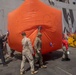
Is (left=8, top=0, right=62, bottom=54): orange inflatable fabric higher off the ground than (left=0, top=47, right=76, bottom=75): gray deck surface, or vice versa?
(left=8, top=0, right=62, bottom=54): orange inflatable fabric

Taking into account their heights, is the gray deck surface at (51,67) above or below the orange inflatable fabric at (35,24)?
below

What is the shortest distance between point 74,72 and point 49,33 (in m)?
2.47

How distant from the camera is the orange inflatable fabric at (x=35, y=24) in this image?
11.1m

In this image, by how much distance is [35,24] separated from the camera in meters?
11.1

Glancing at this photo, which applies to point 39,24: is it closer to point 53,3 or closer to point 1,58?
point 1,58

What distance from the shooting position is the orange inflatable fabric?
436 inches

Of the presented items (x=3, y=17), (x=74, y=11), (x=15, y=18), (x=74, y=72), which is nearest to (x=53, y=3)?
(x=74, y=11)

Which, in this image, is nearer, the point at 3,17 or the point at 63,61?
the point at 63,61

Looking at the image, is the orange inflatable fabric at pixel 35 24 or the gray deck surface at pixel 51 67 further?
the orange inflatable fabric at pixel 35 24

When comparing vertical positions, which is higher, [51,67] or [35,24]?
[35,24]

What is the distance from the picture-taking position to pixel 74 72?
9.78 metres

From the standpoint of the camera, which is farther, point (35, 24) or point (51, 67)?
point (35, 24)

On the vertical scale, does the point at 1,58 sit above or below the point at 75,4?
below

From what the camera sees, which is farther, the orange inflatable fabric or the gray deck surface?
the orange inflatable fabric
